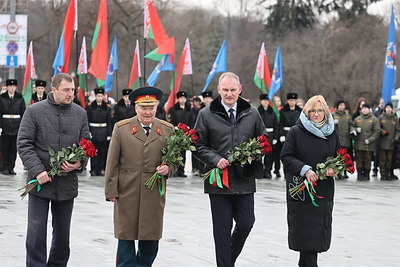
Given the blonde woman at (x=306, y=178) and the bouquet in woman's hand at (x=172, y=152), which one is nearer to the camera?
the bouquet in woman's hand at (x=172, y=152)

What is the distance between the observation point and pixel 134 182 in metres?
7.70

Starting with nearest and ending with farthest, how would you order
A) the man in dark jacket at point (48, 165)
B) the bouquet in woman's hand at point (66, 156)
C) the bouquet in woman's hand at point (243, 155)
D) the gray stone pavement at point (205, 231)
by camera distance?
the bouquet in woman's hand at point (66, 156)
the man in dark jacket at point (48, 165)
the bouquet in woman's hand at point (243, 155)
the gray stone pavement at point (205, 231)

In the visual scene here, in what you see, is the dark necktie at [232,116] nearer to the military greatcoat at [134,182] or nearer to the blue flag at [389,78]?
the military greatcoat at [134,182]

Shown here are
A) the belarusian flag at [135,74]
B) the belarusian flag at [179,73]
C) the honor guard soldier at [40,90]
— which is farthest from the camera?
the belarusian flag at [135,74]

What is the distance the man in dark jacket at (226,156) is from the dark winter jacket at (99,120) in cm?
1216

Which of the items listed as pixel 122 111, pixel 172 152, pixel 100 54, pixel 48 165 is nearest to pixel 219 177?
pixel 172 152

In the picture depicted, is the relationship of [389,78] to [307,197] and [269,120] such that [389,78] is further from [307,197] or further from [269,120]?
[307,197]

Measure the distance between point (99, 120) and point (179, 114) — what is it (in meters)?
2.06

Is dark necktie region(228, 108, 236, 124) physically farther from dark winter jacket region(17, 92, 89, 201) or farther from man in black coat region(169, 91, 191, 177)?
man in black coat region(169, 91, 191, 177)

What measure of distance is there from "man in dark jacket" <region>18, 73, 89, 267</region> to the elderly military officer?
340 mm

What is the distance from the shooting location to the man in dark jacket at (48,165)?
25.1 feet

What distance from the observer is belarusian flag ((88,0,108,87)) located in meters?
22.3

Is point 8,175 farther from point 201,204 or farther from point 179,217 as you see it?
point 179,217

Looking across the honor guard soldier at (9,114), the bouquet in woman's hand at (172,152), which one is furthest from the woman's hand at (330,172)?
the honor guard soldier at (9,114)
